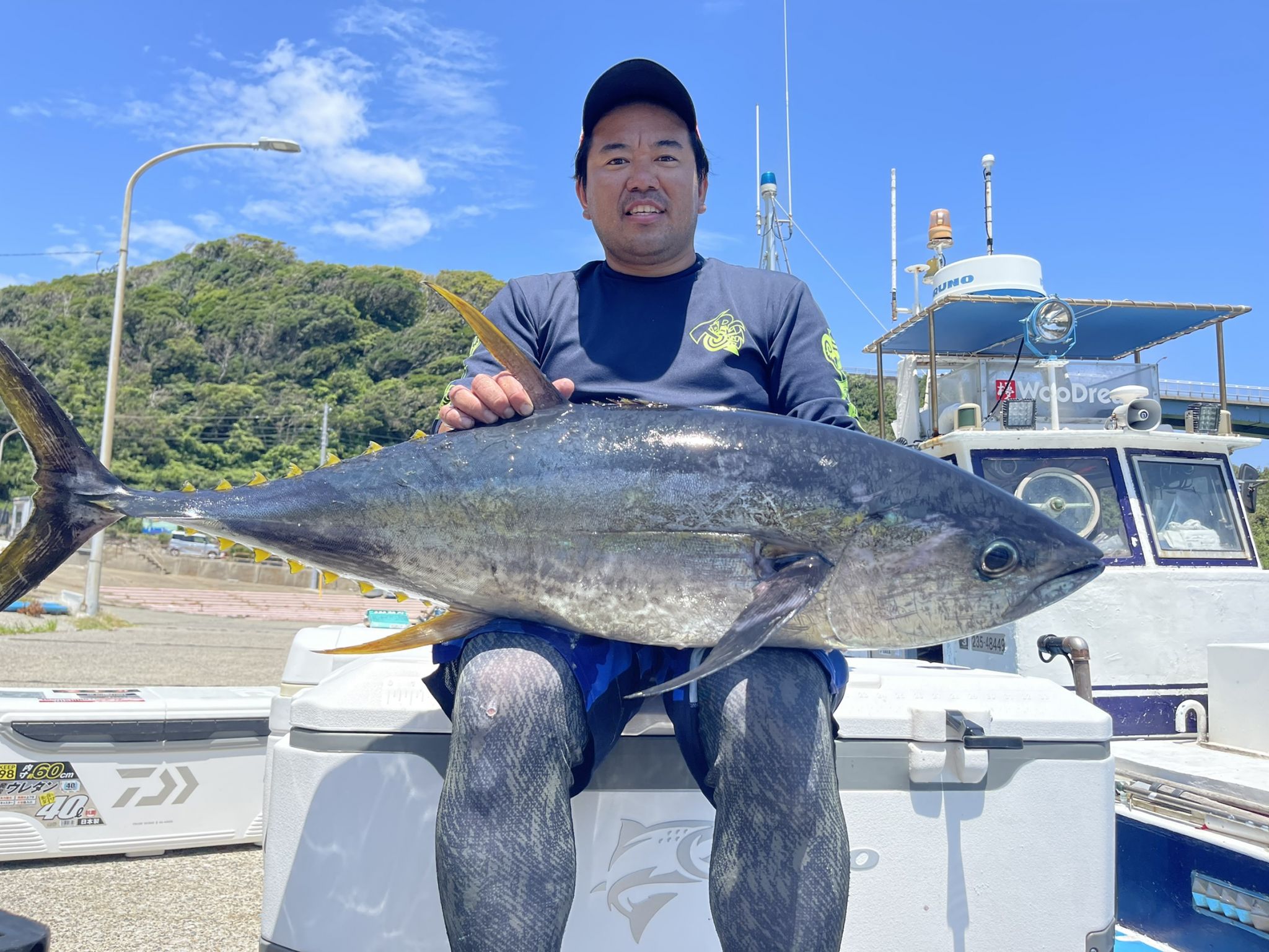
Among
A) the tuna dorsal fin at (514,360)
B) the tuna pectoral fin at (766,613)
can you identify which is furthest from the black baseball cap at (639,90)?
the tuna pectoral fin at (766,613)

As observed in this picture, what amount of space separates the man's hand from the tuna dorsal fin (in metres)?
0.02

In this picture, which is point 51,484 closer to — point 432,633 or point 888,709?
point 432,633

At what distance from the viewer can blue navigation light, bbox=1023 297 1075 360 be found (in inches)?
228

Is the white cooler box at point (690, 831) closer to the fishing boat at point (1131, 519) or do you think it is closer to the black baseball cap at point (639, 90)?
the black baseball cap at point (639, 90)

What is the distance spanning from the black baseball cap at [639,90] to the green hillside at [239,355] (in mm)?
48940

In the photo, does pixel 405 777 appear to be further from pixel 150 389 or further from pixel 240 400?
pixel 150 389

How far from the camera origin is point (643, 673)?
5.56 ft

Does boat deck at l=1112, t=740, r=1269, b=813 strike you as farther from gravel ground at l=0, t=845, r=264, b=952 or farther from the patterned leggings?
gravel ground at l=0, t=845, r=264, b=952

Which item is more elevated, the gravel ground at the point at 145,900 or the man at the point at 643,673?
the man at the point at 643,673

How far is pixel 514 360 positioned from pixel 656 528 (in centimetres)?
45

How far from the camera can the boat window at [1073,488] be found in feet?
17.3

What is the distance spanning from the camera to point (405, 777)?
5.75 ft

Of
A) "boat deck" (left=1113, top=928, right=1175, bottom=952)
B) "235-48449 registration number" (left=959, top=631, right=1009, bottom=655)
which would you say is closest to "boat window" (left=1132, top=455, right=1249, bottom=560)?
"235-48449 registration number" (left=959, top=631, right=1009, bottom=655)

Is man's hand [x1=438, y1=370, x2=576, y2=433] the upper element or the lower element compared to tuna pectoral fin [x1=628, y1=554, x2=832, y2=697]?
upper
